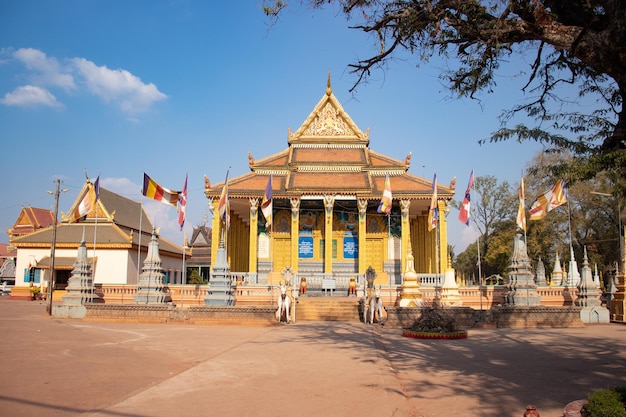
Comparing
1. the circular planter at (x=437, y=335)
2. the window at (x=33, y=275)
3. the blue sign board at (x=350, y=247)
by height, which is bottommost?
the circular planter at (x=437, y=335)

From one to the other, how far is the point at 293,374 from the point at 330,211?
71.0ft

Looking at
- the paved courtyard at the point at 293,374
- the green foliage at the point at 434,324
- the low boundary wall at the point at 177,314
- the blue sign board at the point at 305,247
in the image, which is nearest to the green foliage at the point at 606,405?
the paved courtyard at the point at 293,374

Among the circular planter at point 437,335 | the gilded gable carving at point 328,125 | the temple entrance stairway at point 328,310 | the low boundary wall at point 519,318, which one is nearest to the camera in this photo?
the circular planter at point 437,335

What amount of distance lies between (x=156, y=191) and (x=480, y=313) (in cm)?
1319

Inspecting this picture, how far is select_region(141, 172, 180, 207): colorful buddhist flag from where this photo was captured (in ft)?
67.9

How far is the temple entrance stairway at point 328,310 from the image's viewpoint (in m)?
21.9

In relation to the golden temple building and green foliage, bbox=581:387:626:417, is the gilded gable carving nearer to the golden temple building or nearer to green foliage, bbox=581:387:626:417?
the golden temple building

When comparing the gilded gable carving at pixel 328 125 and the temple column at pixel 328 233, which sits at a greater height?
the gilded gable carving at pixel 328 125

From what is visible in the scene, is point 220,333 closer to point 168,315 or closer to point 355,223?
point 168,315

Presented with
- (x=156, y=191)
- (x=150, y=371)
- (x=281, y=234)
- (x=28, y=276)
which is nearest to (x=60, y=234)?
(x=28, y=276)

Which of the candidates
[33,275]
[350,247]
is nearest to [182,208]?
[350,247]

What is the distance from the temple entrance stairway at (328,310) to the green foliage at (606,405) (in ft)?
53.7

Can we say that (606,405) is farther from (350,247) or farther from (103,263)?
(103,263)

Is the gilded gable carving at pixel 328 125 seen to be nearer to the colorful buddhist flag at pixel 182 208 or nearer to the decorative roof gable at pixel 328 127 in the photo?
the decorative roof gable at pixel 328 127
